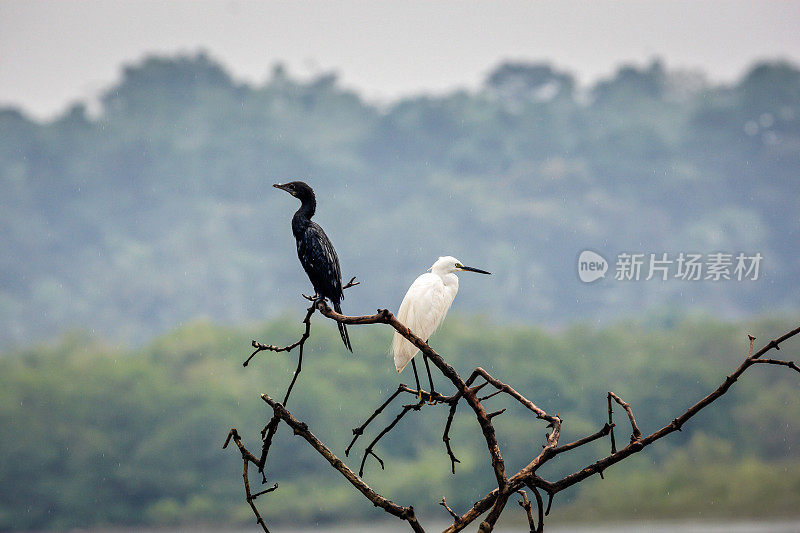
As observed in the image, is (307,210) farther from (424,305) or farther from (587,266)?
(587,266)

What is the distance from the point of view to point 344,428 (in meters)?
19.4

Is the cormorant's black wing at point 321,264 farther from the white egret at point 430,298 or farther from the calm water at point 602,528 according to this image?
the calm water at point 602,528

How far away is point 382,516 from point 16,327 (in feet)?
35.2

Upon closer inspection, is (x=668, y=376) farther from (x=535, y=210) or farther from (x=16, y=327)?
(x=16, y=327)

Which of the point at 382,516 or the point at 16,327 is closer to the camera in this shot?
the point at 382,516

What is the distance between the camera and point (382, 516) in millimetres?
19891

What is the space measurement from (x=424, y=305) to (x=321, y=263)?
0.47 metres

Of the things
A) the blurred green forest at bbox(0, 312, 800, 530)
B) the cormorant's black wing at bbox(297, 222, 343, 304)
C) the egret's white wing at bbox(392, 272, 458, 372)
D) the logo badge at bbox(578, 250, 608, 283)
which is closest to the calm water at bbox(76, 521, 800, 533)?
the blurred green forest at bbox(0, 312, 800, 530)

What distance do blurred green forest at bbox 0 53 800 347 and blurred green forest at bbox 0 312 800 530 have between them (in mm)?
3710

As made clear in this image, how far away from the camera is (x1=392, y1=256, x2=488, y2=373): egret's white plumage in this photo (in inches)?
135

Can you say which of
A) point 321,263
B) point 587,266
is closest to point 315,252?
point 321,263

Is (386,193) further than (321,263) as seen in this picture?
Yes

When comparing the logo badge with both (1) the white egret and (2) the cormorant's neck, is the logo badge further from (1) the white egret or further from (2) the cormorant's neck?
(2) the cormorant's neck

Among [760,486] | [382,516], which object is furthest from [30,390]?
[760,486]
